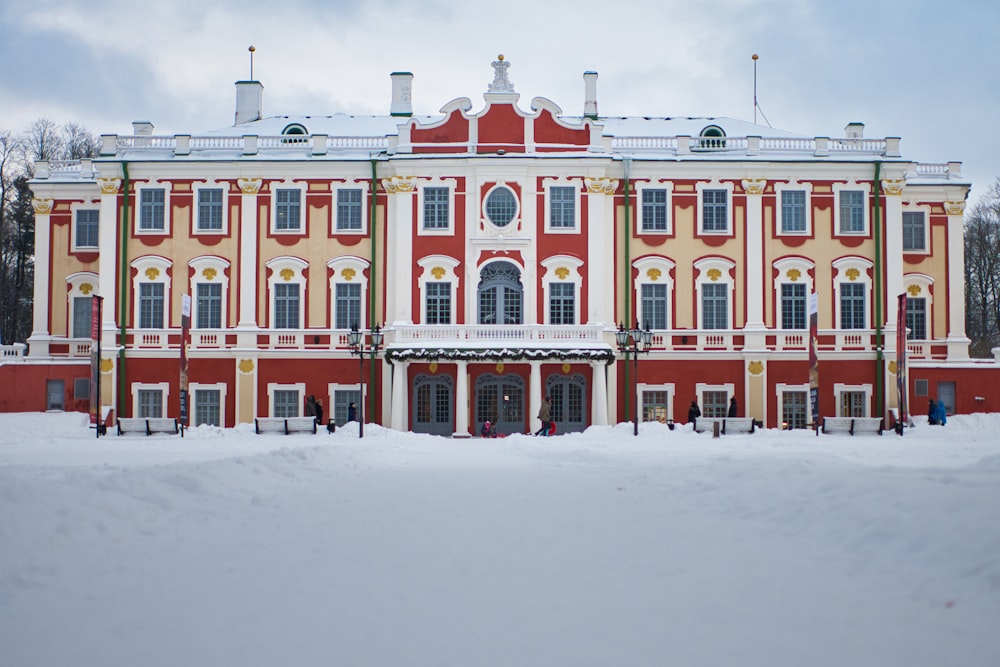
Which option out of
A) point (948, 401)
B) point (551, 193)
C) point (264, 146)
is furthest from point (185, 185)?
point (948, 401)

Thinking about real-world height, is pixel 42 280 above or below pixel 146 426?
above

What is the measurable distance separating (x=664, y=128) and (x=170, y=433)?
24.3 m

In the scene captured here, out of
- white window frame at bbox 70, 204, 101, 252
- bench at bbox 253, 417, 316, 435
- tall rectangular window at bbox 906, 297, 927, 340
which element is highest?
white window frame at bbox 70, 204, 101, 252

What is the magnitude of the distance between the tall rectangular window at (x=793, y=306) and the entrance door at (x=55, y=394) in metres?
28.3

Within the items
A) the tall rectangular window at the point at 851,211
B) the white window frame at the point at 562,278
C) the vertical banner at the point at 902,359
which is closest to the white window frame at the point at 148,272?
the white window frame at the point at 562,278

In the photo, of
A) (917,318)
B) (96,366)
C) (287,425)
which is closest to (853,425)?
(917,318)

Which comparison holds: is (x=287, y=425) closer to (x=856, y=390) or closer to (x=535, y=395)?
(x=535, y=395)

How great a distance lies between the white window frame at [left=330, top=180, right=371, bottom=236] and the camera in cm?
3909

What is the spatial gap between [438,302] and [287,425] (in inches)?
345

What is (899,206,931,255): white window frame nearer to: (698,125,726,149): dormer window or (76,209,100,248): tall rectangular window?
(698,125,726,149): dormer window

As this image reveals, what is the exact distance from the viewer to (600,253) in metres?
38.1

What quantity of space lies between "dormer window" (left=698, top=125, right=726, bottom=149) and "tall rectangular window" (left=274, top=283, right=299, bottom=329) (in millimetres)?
17094

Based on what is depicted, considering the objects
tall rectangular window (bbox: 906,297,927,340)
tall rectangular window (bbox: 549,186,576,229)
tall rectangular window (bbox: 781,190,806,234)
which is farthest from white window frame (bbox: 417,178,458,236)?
tall rectangular window (bbox: 906,297,927,340)

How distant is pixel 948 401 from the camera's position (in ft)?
129
